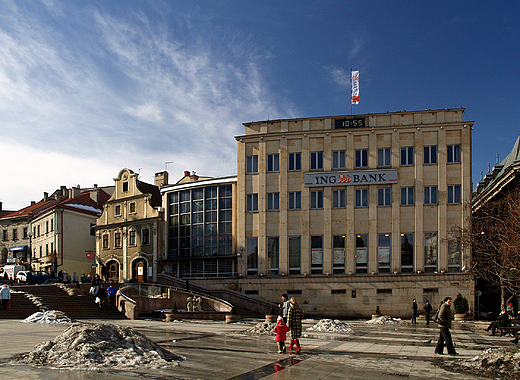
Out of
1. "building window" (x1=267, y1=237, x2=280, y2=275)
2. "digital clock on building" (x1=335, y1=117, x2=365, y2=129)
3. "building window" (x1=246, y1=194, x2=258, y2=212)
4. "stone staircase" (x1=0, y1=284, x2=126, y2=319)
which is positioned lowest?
"stone staircase" (x1=0, y1=284, x2=126, y2=319)

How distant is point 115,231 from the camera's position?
56.9 meters

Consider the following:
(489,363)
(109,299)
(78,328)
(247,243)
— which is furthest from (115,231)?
(489,363)

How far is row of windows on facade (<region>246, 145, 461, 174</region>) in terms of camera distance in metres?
44.0

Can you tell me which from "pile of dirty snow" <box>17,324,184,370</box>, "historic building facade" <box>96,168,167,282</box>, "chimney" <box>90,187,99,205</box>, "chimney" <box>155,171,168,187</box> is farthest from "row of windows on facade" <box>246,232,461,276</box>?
"pile of dirty snow" <box>17,324,184,370</box>

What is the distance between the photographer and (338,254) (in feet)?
147

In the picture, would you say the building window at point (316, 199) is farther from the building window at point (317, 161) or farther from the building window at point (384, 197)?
the building window at point (384, 197)

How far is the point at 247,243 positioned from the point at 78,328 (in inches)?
1382

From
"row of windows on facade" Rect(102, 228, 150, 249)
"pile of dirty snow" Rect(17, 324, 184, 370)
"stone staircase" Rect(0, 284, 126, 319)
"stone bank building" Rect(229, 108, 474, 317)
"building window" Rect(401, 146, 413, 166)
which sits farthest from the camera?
"row of windows on facade" Rect(102, 228, 150, 249)

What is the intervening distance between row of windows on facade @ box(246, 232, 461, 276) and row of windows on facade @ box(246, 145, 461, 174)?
21.5 ft

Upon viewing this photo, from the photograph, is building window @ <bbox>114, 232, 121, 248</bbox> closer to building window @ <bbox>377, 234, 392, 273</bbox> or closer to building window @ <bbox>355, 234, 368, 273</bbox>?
building window @ <bbox>355, 234, 368, 273</bbox>

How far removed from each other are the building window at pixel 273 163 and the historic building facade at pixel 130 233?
13990mm

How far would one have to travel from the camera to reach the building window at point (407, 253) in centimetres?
4350

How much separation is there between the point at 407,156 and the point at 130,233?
31059 mm

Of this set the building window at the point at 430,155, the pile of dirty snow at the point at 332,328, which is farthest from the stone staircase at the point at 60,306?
the building window at the point at 430,155
